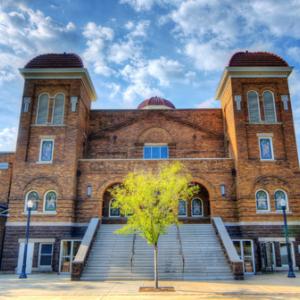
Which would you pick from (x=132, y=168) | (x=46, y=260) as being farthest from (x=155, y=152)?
(x=46, y=260)

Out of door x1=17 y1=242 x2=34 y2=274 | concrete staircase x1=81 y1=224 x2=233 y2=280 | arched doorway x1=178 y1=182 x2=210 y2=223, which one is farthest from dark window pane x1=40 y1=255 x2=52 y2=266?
arched doorway x1=178 y1=182 x2=210 y2=223

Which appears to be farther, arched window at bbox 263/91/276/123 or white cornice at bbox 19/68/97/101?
white cornice at bbox 19/68/97/101

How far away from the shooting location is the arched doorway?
2269 centimetres

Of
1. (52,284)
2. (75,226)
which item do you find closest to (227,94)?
(75,226)

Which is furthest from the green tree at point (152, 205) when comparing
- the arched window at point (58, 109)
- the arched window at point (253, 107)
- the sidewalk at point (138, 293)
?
the arched window at point (58, 109)

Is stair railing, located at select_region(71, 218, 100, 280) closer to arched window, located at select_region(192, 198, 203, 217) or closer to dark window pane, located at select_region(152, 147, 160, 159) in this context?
arched window, located at select_region(192, 198, 203, 217)

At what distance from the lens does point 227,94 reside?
24328 millimetres

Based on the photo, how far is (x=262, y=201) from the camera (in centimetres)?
2088

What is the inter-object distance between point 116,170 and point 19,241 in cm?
757

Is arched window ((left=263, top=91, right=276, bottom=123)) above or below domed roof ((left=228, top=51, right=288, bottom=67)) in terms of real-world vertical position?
below

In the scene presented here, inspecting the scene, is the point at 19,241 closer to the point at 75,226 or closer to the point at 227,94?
the point at 75,226

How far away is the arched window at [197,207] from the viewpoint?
22844 millimetres

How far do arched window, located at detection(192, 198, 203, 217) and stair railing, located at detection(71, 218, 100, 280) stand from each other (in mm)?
6962

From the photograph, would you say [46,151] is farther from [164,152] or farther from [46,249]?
[164,152]
